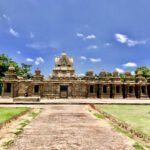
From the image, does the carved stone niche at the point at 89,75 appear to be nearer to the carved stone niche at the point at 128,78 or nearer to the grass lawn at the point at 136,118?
the carved stone niche at the point at 128,78

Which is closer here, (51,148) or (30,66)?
(51,148)

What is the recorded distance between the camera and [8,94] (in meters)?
49.6

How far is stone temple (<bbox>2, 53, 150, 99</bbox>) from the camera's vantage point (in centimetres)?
4966

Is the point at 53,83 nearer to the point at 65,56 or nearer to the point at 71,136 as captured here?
the point at 65,56

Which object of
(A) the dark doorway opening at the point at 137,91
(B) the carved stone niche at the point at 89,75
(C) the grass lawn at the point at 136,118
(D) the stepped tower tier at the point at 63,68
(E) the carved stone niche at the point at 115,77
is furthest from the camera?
(E) the carved stone niche at the point at 115,77

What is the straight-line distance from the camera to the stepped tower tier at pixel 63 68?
5078 centimetres

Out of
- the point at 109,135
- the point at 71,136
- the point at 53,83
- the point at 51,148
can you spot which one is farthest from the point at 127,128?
the point at 53,83

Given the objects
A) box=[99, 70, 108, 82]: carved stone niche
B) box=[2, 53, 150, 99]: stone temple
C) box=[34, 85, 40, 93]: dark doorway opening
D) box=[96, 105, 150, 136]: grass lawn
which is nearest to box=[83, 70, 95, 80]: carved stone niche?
box=[2, 53, 150, 99]: stone temple

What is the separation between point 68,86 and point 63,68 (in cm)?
482

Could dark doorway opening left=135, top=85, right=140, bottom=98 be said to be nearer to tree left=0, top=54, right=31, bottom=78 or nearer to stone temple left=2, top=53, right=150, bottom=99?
stone temple left=2, top=53, right=150, bottom=99

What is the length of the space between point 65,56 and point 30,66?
20073 mm

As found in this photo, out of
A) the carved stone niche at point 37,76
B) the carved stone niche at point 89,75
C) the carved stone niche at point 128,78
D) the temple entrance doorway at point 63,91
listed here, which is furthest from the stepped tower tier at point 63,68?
the carved stone niche at point 128,78

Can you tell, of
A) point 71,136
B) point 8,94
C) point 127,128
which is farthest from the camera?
point 8,94

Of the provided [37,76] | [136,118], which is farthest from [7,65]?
[136,118]
